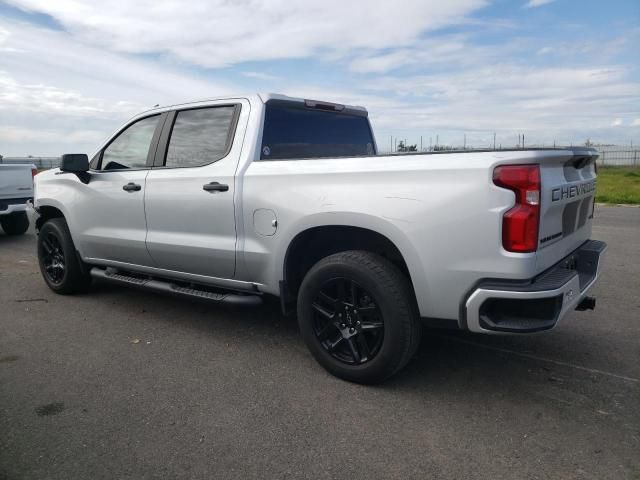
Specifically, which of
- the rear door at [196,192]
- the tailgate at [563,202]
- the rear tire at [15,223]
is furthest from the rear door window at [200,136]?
the rear tire at [15,223]

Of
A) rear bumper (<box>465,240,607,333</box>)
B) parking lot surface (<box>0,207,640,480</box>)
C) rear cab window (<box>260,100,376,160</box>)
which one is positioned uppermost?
rear cab window (<box>260,100,376,160</box>)

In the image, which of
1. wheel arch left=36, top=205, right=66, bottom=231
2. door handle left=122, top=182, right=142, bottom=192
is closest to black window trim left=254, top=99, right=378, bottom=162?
door handle left=122, top=182, right=142, bottom=192

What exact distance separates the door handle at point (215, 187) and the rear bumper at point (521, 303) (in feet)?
6.22

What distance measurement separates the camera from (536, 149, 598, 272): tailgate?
2748 millimetres

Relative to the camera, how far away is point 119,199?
15.1ft

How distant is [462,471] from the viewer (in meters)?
2.42

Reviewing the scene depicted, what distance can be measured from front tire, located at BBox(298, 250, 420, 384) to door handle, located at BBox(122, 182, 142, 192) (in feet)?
6.16

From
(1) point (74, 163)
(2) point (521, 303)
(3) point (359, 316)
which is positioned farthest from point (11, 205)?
(2) point (521, 303)

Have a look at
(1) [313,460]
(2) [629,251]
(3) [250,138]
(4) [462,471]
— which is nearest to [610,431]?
(4) [462,471]

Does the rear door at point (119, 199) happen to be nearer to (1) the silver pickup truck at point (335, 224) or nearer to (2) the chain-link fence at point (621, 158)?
(1) the silver pickup truck at point (335, 224)

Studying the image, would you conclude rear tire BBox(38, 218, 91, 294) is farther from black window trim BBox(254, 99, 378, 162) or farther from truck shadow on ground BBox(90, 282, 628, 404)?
black window trim BBox(254, 99, 378, 162)

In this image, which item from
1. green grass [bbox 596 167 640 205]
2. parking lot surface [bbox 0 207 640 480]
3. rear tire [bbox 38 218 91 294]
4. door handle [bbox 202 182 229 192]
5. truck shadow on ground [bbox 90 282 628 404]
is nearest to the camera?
parking lot surface [bbox 0 207 640 480]

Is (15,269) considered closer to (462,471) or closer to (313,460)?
(313,460)

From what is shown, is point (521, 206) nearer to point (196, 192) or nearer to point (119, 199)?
point (196, 192)
